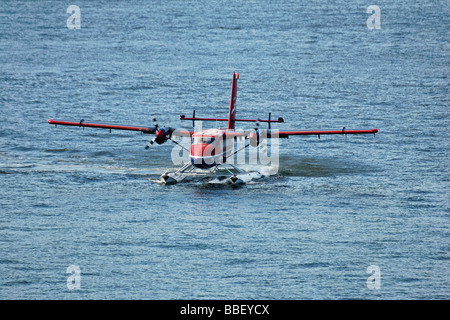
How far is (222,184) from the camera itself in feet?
218

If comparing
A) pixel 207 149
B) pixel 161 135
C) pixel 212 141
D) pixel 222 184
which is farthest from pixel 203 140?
pixel 222 184

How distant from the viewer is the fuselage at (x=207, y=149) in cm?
6347

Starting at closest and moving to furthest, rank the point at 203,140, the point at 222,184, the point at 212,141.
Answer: the point at 203,140 < the point at 212,141 < the point at 222,184

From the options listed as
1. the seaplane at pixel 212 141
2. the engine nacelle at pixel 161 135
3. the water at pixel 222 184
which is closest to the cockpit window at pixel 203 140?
the seaplane at pixel 212 141

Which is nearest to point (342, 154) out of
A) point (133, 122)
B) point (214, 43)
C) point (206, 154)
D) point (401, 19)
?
point (206, 154)

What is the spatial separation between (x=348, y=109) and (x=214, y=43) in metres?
55.6

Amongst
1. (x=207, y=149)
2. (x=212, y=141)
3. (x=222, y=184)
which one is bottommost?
Result: (x=222, y=184)

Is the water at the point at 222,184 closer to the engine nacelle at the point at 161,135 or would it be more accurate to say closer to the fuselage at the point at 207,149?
the fuselage at the point at 207,149

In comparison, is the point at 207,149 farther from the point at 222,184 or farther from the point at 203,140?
the point at 222,184

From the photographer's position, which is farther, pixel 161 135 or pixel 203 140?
pixel 161 135

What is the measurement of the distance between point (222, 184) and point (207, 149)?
4.23 meters

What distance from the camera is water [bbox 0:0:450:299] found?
48.9 m

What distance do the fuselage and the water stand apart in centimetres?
260

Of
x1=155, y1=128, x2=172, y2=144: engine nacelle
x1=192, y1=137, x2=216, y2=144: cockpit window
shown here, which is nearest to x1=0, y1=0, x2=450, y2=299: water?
x1=155, y1=128, x2=172, y2=144: engine nacelle
